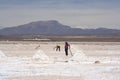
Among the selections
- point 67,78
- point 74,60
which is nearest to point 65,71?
point 67,78

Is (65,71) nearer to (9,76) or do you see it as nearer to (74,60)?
(9,76)

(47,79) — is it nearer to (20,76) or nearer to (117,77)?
(20,76)

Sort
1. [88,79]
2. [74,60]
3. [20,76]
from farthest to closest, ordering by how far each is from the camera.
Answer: [74,60] < [20,76] < [88,79]

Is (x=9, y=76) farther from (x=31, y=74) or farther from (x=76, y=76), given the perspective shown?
(x=76, y=76)

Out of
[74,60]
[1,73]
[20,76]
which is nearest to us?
[20,76]

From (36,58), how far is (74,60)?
121 inches

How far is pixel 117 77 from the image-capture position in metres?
20.2

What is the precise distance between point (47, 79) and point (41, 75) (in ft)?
5.63

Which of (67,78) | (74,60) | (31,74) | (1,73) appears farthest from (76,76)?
(74,60)

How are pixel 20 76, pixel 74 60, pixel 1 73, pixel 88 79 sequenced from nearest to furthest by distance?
pixel 88 79, pixel 20 76, pixel 1 73, pixel 74 60

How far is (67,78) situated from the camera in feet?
66.2

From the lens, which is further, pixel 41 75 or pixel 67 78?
pixel 41 75

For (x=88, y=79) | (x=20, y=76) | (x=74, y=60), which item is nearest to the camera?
(x=88, y=79)

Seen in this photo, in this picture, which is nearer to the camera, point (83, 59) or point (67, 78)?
point (67, 78)
